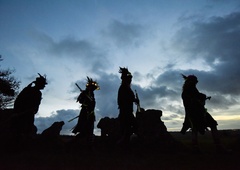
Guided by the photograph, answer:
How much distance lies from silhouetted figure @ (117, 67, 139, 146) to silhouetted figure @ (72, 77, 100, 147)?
6.23 ft

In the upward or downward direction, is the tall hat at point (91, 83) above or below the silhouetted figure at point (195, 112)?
above

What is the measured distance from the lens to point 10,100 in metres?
26.9

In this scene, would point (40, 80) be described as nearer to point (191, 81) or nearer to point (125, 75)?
point (125, 75)

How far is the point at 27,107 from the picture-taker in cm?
998

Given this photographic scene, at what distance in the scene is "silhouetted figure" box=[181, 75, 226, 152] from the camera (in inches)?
374

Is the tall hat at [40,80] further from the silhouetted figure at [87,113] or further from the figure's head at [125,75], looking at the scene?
the figure's head at [125,75]

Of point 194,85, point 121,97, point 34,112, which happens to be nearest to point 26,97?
point 34,112

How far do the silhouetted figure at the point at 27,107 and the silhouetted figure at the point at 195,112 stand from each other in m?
6.04

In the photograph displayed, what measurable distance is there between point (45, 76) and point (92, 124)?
2964mm

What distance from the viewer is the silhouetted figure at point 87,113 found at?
10812 mm

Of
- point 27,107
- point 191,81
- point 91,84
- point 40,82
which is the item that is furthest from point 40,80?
point 191,81

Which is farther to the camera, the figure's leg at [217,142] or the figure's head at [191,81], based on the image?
the figure's head at [191,81]

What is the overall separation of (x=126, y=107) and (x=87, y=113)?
2.37m

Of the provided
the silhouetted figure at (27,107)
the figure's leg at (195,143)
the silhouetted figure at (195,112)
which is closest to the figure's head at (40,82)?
the silhouetted figure at (27,107)
